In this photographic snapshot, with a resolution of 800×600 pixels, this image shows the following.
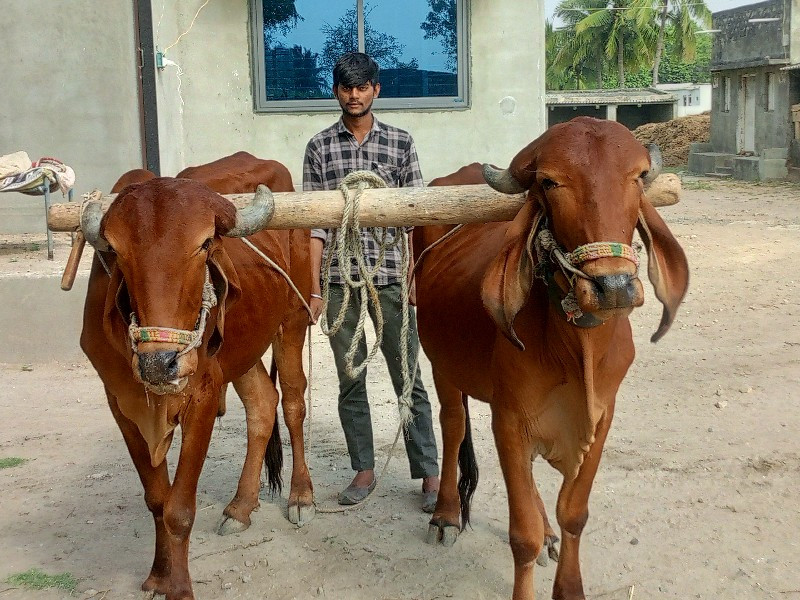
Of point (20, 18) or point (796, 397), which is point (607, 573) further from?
point (20, 18)

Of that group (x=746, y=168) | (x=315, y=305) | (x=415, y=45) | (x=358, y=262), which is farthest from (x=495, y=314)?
(x=746, y=168)

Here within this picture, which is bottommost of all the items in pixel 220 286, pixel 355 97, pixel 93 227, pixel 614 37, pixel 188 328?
A: pixel 188 328

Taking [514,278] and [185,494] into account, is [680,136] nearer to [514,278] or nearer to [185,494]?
[514,278]

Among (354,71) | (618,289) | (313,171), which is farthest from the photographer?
(313,171)

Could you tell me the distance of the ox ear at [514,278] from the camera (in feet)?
10.7

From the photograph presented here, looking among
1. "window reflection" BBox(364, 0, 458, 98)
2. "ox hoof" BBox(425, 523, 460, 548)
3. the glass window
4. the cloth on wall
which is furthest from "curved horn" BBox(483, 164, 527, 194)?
the glass window

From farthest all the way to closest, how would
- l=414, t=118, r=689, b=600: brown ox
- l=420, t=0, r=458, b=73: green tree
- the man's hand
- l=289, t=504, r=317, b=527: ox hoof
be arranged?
l=420, t=0, r=458, b=73: green tree, the man's hand, l=289, t=504, r=317, b=527: ox hoof, l=414, t=118, r=689, b=600: brown ox

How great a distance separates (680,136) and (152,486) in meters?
30.3

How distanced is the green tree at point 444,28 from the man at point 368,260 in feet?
19.0

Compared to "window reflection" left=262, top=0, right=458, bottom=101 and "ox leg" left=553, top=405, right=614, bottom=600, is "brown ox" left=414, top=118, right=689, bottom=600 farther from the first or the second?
"window reflection" left=262, top=0, right=458, bottom=101

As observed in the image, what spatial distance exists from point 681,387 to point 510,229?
3830 mm

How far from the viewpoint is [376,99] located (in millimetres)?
10305

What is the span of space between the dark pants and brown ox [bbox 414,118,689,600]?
0.85 meters

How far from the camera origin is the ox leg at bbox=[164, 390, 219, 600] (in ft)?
12.3
